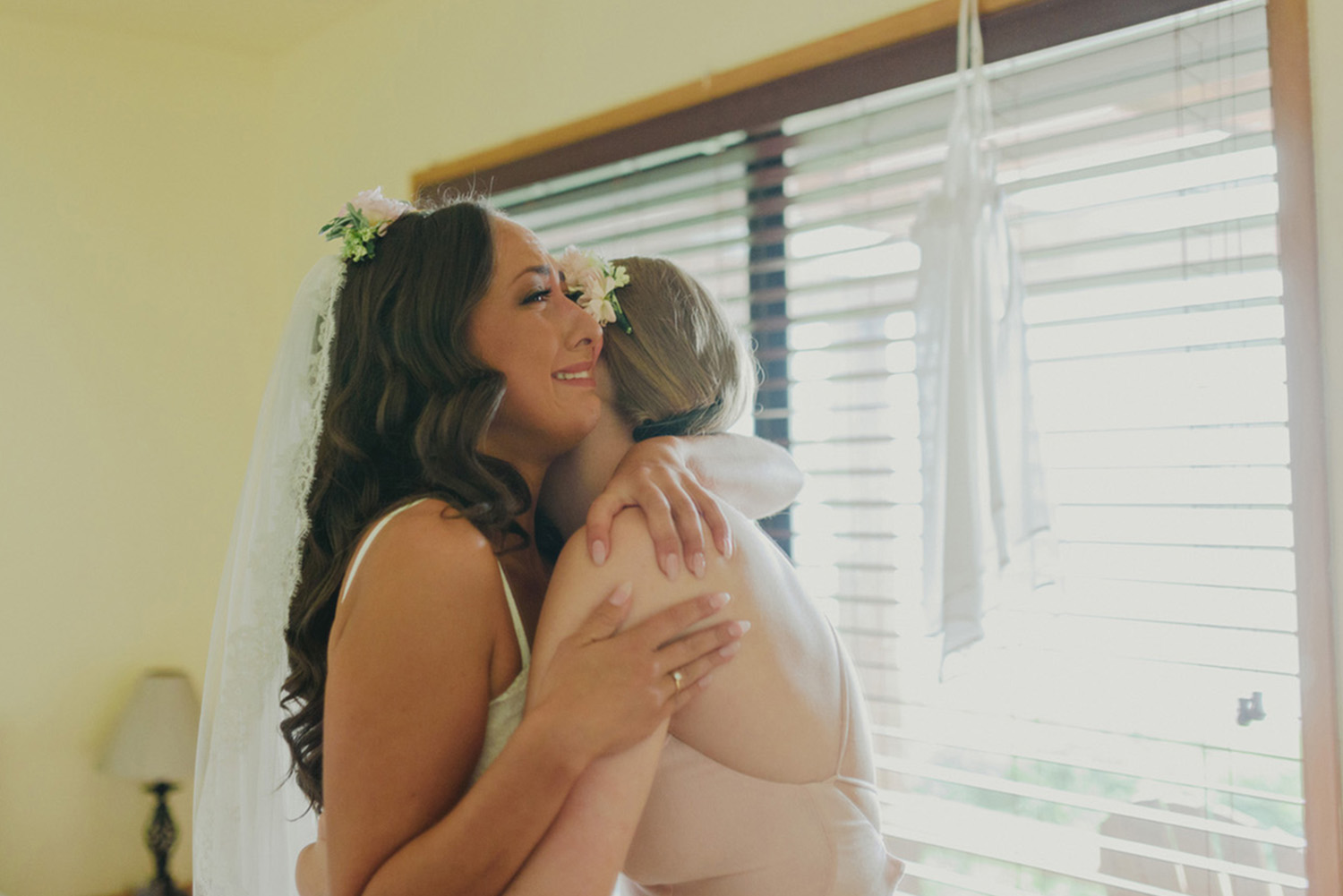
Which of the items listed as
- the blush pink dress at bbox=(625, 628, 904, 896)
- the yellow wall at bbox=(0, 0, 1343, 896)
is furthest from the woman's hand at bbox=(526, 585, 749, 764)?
the yellow wall at bbox=(0, 0, 1343, 896)

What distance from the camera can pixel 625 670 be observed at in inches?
40.9

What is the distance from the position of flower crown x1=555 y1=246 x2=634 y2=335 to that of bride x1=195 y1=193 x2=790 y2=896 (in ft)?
0.09

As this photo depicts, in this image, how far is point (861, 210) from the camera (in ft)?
6.51

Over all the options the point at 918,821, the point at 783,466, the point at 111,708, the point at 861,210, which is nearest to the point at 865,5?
the point at 861,210

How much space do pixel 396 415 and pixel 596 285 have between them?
31 cm

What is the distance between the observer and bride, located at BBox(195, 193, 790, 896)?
105 cm

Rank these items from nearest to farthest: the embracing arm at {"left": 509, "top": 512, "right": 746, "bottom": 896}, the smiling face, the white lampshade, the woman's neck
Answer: the embracing arm at {"left": 509, "top": 512, "right": 746, "bottom": 896}
the smiling face
the woman's neck
the white lampshade

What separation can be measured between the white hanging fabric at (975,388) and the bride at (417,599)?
379mm

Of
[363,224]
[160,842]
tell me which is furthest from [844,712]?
[160,842]

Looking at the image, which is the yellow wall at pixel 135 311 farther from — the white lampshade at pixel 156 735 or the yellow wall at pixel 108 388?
the white lampshade at pixel 156 735

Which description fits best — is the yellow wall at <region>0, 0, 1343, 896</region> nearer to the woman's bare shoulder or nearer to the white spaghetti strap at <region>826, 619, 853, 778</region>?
the woman's bare shoulder

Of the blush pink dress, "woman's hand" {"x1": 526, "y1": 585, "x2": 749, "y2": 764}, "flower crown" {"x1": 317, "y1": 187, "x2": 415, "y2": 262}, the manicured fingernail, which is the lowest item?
the blush pink dress

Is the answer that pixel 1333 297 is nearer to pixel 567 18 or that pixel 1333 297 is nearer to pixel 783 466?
pixel 783 466

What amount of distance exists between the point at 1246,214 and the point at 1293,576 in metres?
0.50
